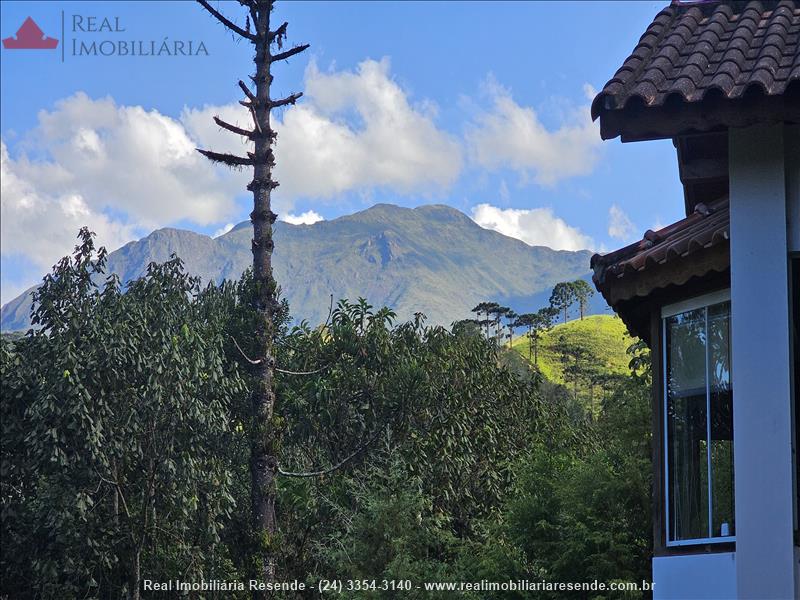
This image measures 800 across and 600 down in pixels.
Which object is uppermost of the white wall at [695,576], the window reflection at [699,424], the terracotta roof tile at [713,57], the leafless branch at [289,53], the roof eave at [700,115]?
the leafless branch at [289,53]

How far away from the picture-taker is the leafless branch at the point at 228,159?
19.9 metres

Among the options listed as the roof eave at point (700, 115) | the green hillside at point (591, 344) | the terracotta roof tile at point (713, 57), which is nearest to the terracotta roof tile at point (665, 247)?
the roof eave at point (700, 115)

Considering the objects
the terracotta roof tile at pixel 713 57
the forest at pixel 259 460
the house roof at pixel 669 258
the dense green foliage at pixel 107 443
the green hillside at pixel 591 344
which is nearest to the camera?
the terracotta roof tile at pixel 713 57

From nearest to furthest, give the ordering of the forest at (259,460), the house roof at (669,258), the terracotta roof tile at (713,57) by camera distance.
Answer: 1. the terracotta roof tile at (713,57)
2. the house roof at (669,258)
3. the forest at (259,460)

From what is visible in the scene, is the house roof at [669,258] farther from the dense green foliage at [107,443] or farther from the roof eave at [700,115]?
the dense green foliage at [107,443]

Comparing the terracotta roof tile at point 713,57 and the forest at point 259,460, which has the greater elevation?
the terracotta roof tile at point 713,57

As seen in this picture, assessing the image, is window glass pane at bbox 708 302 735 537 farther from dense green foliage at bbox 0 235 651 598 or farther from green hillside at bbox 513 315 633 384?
green hillside at bbox 513 315 633 384

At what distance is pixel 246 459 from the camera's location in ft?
74.8

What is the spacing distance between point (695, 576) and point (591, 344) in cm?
12397

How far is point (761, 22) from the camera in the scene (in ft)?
22.6

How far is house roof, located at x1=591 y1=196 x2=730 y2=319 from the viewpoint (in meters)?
7.03

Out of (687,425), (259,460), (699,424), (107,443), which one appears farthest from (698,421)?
(107,443)

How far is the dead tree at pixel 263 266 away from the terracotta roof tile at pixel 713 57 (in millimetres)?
13402

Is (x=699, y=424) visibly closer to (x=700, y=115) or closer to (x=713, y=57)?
(x=700, y=115)
